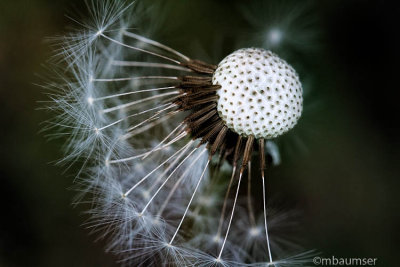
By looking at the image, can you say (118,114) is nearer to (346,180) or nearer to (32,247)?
(32,247)

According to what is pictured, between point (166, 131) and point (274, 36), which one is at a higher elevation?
point (274, 36)

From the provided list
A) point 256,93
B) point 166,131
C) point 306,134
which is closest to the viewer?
point 256,93

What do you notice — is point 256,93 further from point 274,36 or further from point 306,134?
point 306,134

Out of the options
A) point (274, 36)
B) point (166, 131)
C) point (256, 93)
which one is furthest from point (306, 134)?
point (256, 93)

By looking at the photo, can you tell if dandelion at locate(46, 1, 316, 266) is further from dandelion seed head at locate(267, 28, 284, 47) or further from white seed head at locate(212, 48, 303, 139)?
dandelion seed head at locate(267, 28, 284, 47)

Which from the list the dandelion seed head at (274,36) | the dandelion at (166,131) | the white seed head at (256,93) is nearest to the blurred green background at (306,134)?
the dandelion seed head at (274,36)

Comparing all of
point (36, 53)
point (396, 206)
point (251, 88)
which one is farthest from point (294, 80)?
point (36, 53)

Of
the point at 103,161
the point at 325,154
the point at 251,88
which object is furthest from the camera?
the point at 325,154
